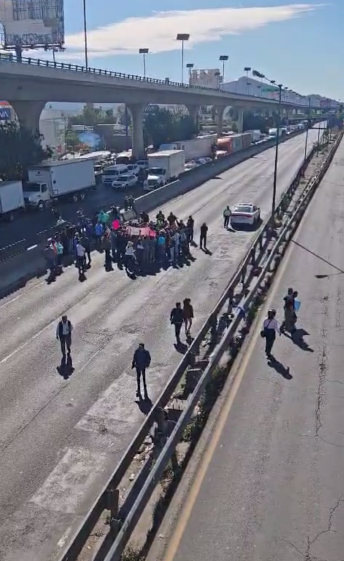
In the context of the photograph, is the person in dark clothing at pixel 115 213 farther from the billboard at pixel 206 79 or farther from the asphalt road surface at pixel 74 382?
the billboard at pixel 206 79

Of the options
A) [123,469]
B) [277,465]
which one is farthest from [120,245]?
[123,469]

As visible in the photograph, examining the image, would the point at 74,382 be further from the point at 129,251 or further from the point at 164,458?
the point at 129,251

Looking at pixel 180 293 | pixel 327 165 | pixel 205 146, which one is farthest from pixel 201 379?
pixel 205 146

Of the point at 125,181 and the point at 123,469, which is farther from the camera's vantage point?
the point at 125,181

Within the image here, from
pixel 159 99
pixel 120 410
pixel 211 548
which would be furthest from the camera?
pixel 159 99

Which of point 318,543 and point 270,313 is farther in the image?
point 270,313

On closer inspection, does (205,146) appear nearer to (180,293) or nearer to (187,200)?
(187,200)

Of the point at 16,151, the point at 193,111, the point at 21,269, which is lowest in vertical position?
the point at 21,269
